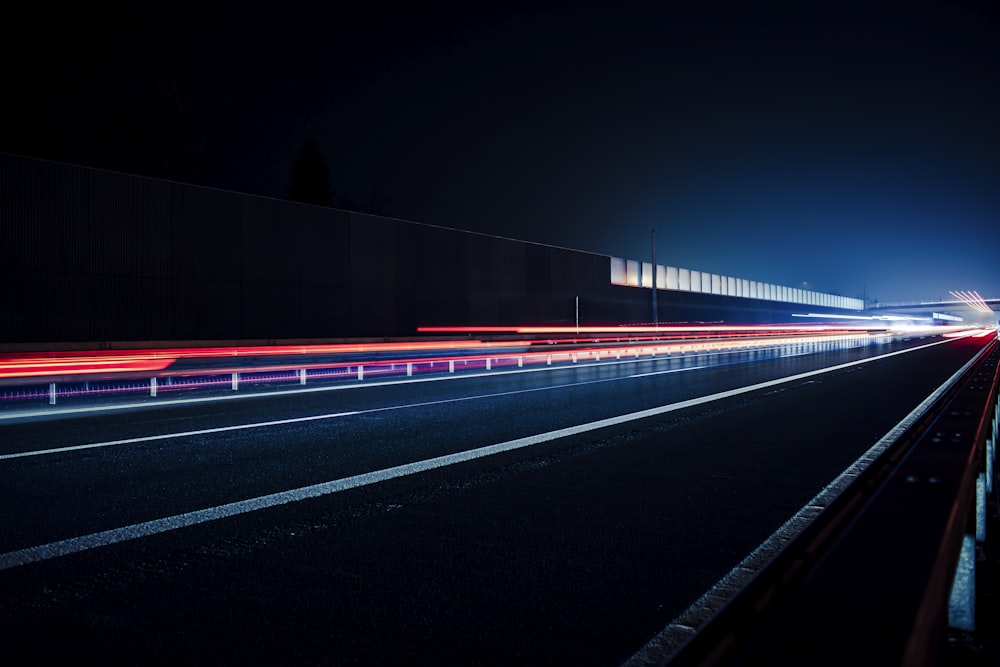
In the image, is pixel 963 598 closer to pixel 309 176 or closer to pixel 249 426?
pixel 249 426

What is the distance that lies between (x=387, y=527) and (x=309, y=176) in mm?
81126

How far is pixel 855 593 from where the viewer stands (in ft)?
11.4

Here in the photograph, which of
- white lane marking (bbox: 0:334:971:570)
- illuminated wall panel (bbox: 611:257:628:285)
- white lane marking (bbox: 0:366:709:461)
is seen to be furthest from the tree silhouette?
white lane marking (bbox: 0:334:971:570)

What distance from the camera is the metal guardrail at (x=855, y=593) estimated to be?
9.25 feet

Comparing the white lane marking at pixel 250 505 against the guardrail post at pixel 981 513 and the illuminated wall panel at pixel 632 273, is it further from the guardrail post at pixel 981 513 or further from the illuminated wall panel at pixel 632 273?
the illuminated wall panel at pixel 632 273

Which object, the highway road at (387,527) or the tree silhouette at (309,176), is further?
the tree silhouette at (309,176)

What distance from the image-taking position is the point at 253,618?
3.49 m

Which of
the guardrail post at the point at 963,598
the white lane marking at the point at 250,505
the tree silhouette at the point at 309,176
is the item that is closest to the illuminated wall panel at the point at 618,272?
the tree silhouette at the point at 309,176

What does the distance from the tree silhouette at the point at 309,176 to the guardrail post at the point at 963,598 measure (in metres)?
81.8

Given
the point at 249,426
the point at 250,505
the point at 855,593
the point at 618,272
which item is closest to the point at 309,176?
the point at 618,272

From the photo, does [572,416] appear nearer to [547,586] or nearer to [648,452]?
[648,452]

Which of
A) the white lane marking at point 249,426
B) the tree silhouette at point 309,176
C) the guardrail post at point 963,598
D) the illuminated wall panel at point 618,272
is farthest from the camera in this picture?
the tree silhouette at point 309,176

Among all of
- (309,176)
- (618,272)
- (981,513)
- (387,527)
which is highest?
(309,176)

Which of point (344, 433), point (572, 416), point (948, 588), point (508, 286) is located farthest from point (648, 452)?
point (508, 286)
